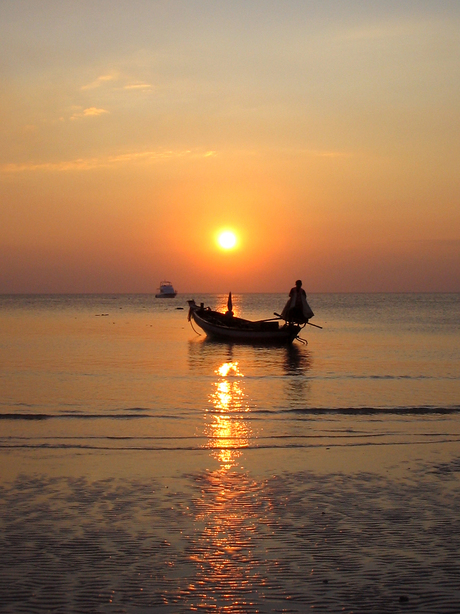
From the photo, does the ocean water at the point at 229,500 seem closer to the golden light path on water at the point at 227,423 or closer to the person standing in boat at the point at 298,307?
the golden light path on water at the point at 227,423

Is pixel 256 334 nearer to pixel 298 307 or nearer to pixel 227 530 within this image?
pixel 298 307

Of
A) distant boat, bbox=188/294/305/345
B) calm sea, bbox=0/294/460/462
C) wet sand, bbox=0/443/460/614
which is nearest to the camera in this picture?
wet sand, bbox=0/443/460/614

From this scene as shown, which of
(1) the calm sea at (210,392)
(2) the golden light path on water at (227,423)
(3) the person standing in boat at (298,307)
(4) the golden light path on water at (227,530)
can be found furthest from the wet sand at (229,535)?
(3) the person standing in boat at (298,307)

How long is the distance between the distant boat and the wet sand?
2695cm

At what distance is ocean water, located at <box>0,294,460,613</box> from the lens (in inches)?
212

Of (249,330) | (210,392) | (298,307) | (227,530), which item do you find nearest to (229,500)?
(227,530)

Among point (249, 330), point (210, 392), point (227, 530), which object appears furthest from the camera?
point (249, 330)

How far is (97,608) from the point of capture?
504 centimetres

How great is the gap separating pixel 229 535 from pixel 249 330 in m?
31.1

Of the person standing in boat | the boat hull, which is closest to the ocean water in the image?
the person standing in boat

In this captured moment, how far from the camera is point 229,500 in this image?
786 centimetres

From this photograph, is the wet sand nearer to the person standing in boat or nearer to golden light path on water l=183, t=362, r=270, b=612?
golden light path on water l=183, t=362, r=270, b=612

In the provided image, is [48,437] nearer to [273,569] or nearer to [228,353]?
[273,569]

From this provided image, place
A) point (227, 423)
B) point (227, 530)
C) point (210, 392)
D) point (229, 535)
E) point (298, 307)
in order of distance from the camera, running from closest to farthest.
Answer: point (229, 535) → point (227, 530) → point (227, 423) → point (210, 392) → point (298, 307)
